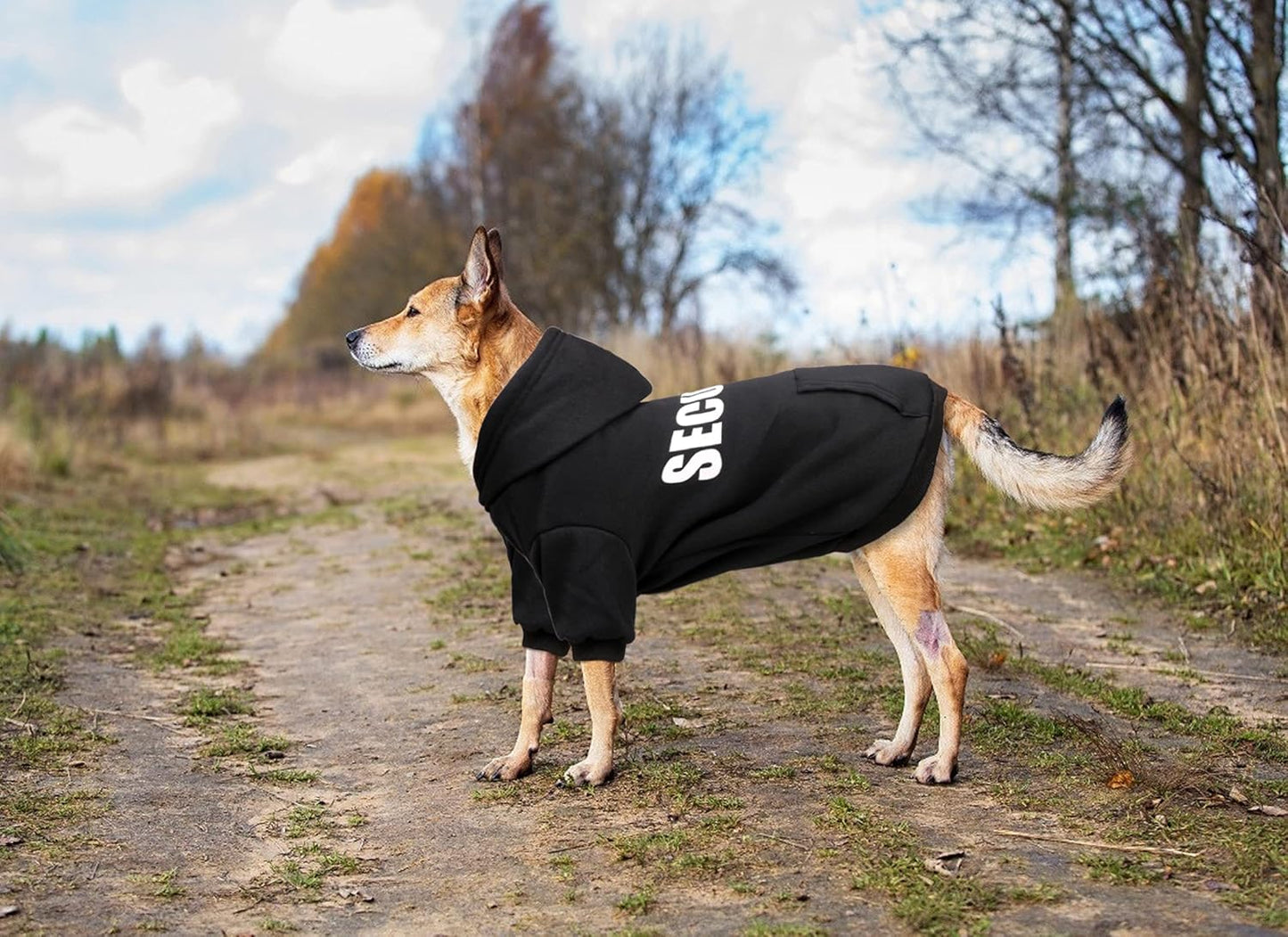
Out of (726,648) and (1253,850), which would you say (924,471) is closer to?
(1253,850)

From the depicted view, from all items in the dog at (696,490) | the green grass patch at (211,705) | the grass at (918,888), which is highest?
the dog at (696,490)

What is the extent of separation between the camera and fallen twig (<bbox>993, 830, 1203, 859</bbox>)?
371 centimetres

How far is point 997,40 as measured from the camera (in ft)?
45.5

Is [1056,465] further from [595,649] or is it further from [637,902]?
[637,902]

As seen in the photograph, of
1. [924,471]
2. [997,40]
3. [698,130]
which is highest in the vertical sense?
[698,130]

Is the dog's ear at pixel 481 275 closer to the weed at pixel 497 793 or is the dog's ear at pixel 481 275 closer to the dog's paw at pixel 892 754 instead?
the weed at pixel 497 793

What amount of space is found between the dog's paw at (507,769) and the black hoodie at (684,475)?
0.48m

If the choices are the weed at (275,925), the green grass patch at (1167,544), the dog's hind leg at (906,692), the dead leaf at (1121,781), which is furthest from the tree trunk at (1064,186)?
the weed at (275,925)

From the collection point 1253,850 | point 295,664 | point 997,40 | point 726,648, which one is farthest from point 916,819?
point 997,40

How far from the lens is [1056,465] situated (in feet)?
14.8

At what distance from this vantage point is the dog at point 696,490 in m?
4.43

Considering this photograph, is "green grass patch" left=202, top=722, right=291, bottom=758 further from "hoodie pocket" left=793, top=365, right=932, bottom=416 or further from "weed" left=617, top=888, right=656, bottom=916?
"hoodie pocket" left=793, top=365, right=932, bottom=416

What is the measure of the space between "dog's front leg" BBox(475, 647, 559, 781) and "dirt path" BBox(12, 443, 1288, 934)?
0.33 feet

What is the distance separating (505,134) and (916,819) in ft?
105
